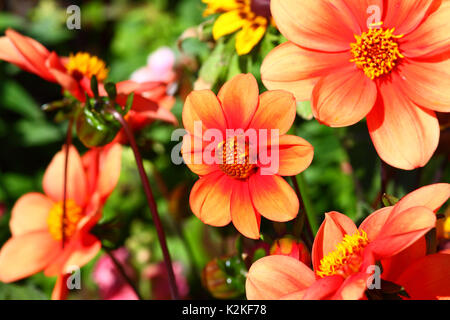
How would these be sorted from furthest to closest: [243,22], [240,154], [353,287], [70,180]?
[70,180], [243,22], [240,154], [353,287]

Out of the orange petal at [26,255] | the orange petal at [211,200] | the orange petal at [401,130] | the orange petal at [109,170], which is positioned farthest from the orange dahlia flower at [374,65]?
the orange petal at [26,255]

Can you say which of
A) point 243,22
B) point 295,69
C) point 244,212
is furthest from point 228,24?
point 244,212

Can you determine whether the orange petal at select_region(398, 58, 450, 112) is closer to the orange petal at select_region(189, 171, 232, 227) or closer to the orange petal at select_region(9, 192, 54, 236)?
the orange petal at select_region(189, 171, 232, 227)

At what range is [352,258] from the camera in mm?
394

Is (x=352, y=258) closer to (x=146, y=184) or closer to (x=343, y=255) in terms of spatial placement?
(x=343, y=255)

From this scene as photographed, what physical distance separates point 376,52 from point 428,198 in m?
0.15

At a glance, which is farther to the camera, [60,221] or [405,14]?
[60,221]

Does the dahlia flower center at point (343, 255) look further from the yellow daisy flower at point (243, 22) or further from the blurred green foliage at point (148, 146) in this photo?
the yellow daisy flower at point (243, 22)

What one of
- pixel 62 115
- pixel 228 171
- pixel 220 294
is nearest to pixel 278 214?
pixel 228 171

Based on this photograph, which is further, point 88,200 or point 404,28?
point 88,200

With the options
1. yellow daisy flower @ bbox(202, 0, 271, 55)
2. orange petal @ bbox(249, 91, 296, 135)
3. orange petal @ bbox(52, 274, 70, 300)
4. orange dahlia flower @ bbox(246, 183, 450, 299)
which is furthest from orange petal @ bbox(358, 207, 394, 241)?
orange petal @ bbox(52, 274, 70, 300)

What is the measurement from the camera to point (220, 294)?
0.56m
